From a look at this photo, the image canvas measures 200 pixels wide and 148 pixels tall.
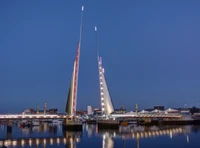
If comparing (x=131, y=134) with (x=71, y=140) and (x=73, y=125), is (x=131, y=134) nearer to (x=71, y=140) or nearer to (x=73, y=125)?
(x=71, y=140)

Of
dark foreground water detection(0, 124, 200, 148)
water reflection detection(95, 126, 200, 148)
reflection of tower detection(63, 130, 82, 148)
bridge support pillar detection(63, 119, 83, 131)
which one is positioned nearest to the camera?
reflection of tower detection(63, 130, 82, 148)

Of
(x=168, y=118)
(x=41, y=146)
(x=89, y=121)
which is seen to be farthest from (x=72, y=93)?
(x=89, y=121)

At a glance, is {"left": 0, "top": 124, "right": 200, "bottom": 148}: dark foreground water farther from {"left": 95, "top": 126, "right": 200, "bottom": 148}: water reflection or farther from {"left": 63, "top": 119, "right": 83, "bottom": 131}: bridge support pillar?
{"left": 63, "top": 119, "right": 83, "bottom": 131}: bridge support pillar

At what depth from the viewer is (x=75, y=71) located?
72688 mm

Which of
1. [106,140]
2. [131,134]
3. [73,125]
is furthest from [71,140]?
[73,125]

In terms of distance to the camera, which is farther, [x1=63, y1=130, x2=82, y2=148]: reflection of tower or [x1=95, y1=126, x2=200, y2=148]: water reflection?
[x1=95, y1=126, x2=200, y2=148]: water reflection

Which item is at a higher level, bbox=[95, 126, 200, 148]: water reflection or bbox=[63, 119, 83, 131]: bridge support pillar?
bbox=[63, 119, 83, 131]: bridge support pillar

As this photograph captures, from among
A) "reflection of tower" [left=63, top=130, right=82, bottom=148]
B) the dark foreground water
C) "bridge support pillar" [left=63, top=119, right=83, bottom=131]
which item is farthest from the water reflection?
"bridge support pillar" [left=63, top=119, right=83, bottom=131]

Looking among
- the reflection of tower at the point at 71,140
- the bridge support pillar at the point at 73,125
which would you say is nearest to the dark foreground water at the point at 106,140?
the reflection of tower at the point at 71,140

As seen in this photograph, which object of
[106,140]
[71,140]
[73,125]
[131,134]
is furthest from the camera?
[73,125]

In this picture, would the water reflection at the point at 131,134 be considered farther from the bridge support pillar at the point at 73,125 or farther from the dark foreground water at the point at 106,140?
the bridge support pillar at the point at 73,125

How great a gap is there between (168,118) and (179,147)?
74803 millimetres

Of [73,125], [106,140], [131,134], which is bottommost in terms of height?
[131,134]

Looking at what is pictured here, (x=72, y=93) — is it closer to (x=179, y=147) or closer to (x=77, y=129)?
(x=77, y=129)
